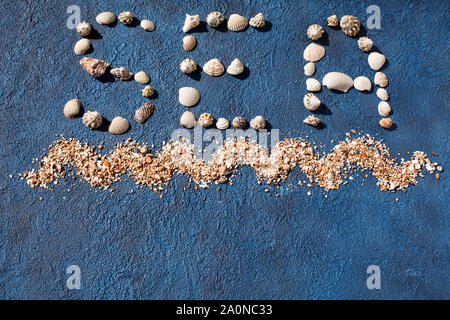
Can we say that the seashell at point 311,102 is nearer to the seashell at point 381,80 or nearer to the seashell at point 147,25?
the seashell at point 381,80

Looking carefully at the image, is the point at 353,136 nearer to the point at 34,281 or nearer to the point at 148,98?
the point at 148,98

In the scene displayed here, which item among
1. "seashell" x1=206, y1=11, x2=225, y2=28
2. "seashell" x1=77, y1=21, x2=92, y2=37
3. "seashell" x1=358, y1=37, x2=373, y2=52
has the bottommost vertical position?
"seashell" x1=358, y1=37, x2=373, y2=52

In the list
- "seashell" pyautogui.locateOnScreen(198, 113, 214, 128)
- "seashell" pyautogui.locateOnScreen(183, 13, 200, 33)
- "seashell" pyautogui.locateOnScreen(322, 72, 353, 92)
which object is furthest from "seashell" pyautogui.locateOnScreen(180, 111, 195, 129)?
"seashell" pyautogui.locateOnScreen(322, 72, 353, 92)

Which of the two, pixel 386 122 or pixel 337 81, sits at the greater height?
pixel 337 81

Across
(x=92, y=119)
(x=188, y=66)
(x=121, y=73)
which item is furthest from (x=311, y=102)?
(x=92, y=119)

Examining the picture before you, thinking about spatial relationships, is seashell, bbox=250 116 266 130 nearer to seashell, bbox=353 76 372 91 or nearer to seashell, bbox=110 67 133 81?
seashell, bbox=353 76 372 91

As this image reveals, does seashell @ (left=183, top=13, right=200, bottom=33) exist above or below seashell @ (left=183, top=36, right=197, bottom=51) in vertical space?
above

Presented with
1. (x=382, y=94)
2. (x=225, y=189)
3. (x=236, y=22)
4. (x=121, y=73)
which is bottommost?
(x=225, y=189)

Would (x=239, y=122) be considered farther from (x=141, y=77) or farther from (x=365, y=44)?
(x=365, y=44)
